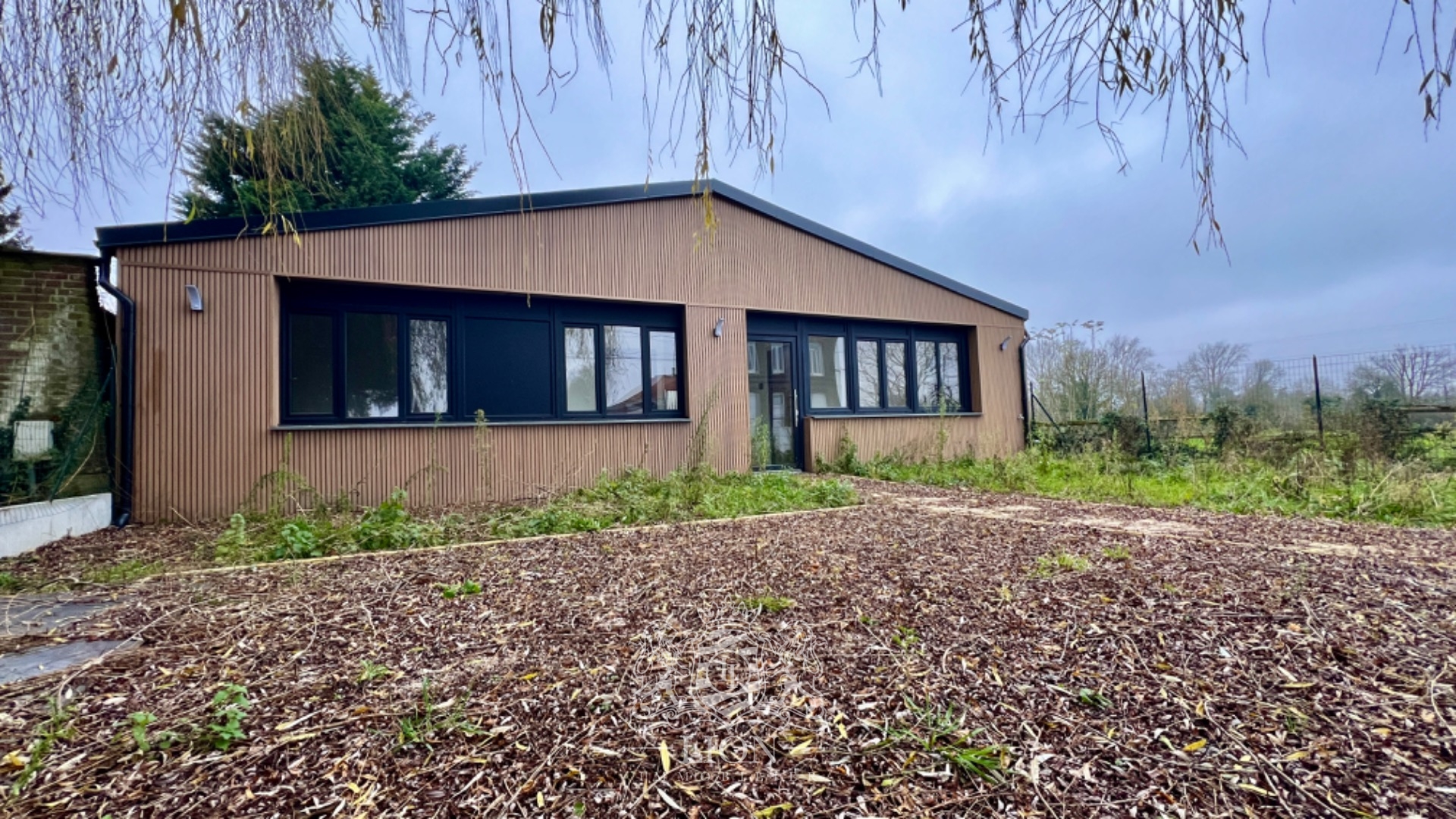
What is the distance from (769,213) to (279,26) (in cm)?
729

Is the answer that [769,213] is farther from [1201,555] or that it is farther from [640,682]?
[640,682]

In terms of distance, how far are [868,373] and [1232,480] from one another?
4.38 m

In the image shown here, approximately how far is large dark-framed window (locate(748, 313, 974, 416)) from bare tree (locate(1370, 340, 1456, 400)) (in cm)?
506

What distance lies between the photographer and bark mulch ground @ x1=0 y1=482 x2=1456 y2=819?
1307mm

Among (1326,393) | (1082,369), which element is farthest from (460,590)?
(1082,369)

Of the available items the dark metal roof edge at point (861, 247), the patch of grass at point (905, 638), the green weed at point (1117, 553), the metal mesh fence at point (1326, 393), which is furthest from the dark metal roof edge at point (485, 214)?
the metal mesh fence at point (1326, 393)

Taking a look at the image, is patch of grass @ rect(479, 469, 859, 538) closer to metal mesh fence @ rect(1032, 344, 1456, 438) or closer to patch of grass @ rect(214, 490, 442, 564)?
patch of grass @ rect(214, 490, 442, 564)

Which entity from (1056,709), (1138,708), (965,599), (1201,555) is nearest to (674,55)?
(1056,709)

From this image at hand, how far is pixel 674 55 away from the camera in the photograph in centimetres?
142

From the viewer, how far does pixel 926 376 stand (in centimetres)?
960

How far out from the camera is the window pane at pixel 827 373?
870 centimetres

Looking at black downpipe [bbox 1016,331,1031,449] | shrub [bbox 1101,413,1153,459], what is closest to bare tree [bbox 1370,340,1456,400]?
shrub [bbox 1101,413,1153,459]

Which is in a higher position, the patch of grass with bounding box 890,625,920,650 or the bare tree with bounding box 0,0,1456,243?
the bare tree with bounding box 0,0,1456,243

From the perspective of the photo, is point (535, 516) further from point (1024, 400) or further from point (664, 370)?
point (1024, 400)
